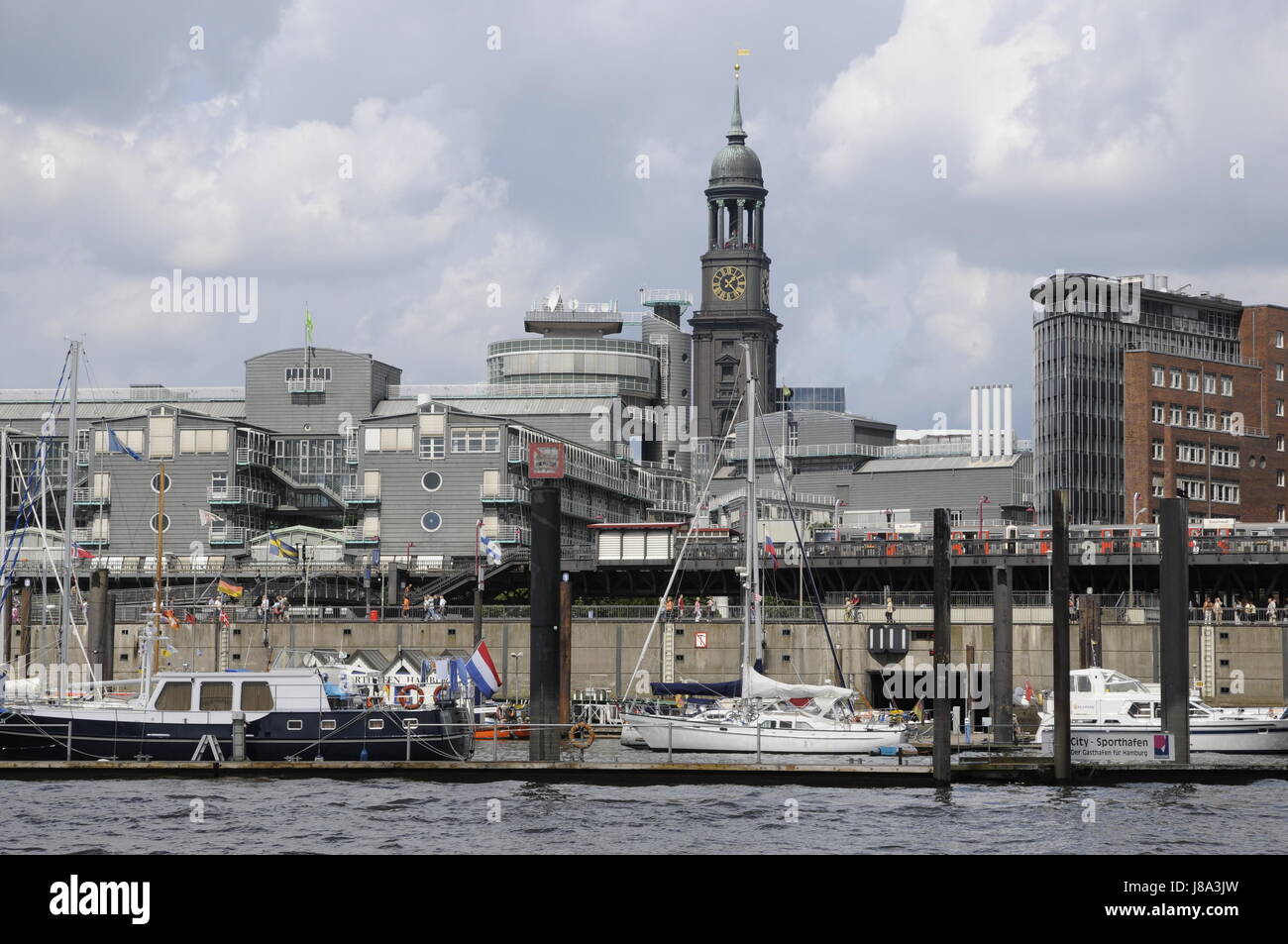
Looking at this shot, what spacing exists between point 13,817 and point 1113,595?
70.3 m

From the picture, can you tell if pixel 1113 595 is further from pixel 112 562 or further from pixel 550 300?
pixel 550 300

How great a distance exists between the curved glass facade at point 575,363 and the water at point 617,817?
129m

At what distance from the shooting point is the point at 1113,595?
9925cm

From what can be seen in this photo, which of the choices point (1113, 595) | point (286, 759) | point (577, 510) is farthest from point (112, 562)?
point (286, 759)

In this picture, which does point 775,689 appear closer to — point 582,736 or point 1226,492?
point 582,736

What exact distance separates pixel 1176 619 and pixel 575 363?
131m

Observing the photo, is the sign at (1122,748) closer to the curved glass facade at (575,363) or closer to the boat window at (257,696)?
the boat window at (257,696)

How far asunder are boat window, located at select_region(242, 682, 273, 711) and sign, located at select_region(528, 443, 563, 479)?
242ft

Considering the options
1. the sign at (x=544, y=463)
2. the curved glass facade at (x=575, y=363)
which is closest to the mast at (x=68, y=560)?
the sign at (x=544, y=463)

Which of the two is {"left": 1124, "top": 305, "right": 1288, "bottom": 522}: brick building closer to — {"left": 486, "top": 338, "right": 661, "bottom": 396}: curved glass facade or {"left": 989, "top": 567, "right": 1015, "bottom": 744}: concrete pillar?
{"left": 486, "top": 338, "right": 661, "bottom": 396}: curved glass facade

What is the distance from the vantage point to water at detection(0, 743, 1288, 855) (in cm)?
3838

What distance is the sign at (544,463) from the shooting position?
5064 inches

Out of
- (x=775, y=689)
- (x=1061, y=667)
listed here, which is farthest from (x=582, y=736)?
(x=1061, y=667)

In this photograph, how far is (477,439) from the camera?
13212 cm
